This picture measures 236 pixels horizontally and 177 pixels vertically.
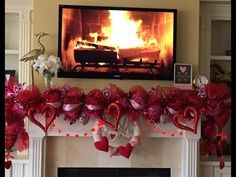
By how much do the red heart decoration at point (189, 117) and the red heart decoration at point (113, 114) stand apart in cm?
48

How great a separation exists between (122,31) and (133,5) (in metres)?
0.27

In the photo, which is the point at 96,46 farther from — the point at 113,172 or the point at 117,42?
the point at 113,172

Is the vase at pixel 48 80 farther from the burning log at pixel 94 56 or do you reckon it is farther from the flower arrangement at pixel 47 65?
the burning log at pixel 94 56

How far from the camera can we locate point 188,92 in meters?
2.77

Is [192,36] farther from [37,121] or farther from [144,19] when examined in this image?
[37,121]

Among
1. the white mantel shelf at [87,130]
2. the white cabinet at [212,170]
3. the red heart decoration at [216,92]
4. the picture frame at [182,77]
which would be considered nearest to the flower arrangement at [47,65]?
the white mantel shelf at [87,130]

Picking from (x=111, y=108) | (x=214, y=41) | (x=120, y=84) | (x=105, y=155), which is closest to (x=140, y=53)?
(x=120, y=84)

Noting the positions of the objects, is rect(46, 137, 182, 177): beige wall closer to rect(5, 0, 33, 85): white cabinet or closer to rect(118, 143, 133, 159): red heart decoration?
rect(118, 143, 133, 159): red heart decoration

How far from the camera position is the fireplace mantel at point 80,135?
110 inches

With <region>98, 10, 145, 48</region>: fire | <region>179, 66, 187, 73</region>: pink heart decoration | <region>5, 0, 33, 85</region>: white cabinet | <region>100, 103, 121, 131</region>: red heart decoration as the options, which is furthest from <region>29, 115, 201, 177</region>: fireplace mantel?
<region>98, 10, 145, 48</region>: fire

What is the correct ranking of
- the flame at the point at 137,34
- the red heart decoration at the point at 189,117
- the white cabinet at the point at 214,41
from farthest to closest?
the white cabinet at the point at 214,41 < the flame at the point at 137,34 < the red heart decoration at the point at 189,117

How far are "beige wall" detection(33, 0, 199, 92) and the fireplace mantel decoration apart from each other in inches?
6.8

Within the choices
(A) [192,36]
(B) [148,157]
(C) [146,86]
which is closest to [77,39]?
(C) [146,86]

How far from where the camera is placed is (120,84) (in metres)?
2.92
